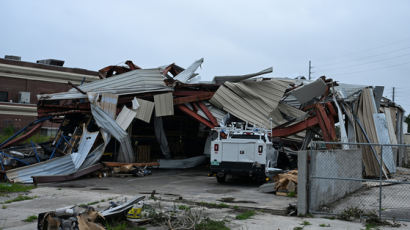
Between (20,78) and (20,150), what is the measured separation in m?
30.9

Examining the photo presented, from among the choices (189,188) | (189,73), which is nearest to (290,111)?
(189,73)

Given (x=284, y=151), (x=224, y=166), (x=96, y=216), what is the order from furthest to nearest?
(x=284, y=151), (x=224, y=166), (x=96, y=216)

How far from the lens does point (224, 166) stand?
16500mm

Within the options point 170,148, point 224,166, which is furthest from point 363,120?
point 170,148

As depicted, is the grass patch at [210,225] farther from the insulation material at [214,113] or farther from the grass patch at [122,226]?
the insulation material at [214,113]

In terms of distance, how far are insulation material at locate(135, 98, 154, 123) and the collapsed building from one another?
0.05 metres

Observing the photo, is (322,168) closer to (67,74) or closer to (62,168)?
(62,168)

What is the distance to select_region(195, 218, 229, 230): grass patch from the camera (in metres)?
8.53

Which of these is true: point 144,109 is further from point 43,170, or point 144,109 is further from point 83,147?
point 43,170

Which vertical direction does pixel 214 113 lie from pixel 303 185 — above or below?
above

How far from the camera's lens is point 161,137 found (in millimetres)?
26156

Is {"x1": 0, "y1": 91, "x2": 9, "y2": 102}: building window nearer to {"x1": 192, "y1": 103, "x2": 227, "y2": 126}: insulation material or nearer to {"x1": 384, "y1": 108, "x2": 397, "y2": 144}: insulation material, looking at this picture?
{"x1": 192, "y1": 103, "x2": 227, "y2": 126}: insulation material

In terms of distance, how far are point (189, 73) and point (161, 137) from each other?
15.2 ft

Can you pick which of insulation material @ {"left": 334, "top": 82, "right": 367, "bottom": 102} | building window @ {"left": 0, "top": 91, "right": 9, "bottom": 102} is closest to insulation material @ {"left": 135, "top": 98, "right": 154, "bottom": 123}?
insulation material @ {"left": 334, "top": 82, "right": 367, "bottom": 102}
